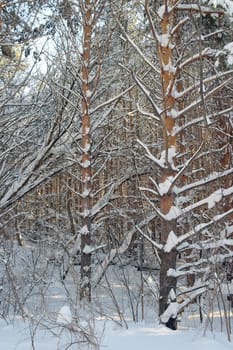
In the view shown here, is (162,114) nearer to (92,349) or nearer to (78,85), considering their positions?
(92,349)

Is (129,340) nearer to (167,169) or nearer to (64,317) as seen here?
(64,317)

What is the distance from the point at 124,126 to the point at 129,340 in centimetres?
804

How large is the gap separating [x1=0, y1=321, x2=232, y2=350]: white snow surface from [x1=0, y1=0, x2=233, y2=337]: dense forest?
314 mm

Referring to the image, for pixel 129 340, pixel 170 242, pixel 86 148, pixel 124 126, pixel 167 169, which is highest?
pixel 124 126

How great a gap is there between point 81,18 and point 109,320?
5.76 m

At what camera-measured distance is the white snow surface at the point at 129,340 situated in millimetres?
3719

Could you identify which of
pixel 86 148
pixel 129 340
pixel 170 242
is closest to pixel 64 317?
pixel 129 340

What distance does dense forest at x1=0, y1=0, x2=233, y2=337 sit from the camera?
515 cm

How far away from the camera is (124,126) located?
37.7 ft

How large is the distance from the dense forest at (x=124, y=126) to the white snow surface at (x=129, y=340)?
314mm

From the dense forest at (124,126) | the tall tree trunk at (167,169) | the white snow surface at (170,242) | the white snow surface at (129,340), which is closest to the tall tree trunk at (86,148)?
the dense forest at (124,126)

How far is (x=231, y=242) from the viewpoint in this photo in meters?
5.85

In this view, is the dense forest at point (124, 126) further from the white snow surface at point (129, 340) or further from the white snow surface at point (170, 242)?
the white snow surface at point (129, 340)

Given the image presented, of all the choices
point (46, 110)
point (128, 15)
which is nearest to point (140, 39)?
point (128, 15)
